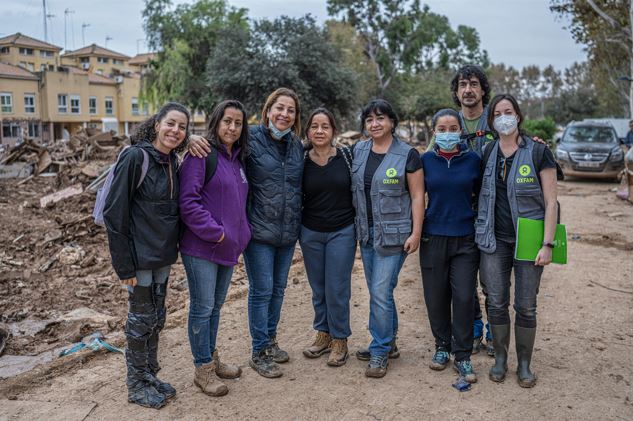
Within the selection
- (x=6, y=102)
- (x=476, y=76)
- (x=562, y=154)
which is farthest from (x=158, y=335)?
(x=6, y=102)

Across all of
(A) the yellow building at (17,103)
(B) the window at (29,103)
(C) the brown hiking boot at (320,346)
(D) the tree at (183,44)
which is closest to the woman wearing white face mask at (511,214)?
(C) the brown hiking boot at (320,346)

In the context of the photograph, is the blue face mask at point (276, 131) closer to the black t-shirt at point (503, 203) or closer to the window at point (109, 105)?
the black t-shirt at point (503, 203)

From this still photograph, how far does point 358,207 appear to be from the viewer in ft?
13.5

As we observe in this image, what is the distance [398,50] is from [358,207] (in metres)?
42.7

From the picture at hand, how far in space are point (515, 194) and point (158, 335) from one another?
2595mm

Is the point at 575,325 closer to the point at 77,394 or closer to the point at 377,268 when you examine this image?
the point at 377,268

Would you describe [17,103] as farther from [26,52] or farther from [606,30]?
[606,30]

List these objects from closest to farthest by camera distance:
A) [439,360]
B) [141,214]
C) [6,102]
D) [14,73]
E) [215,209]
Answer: [141,214], [215,209], [439,360], [6,102], [14,73]

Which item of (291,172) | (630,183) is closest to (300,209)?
(291,172)

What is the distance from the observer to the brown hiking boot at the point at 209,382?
385 cm

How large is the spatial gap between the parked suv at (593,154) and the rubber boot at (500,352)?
537 inches

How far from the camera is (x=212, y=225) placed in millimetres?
3588

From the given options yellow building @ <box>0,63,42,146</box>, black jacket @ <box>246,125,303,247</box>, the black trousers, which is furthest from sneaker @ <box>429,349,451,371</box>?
yellow building @ <box>0,63,42,146</box>

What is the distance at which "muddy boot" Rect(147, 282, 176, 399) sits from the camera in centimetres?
370
